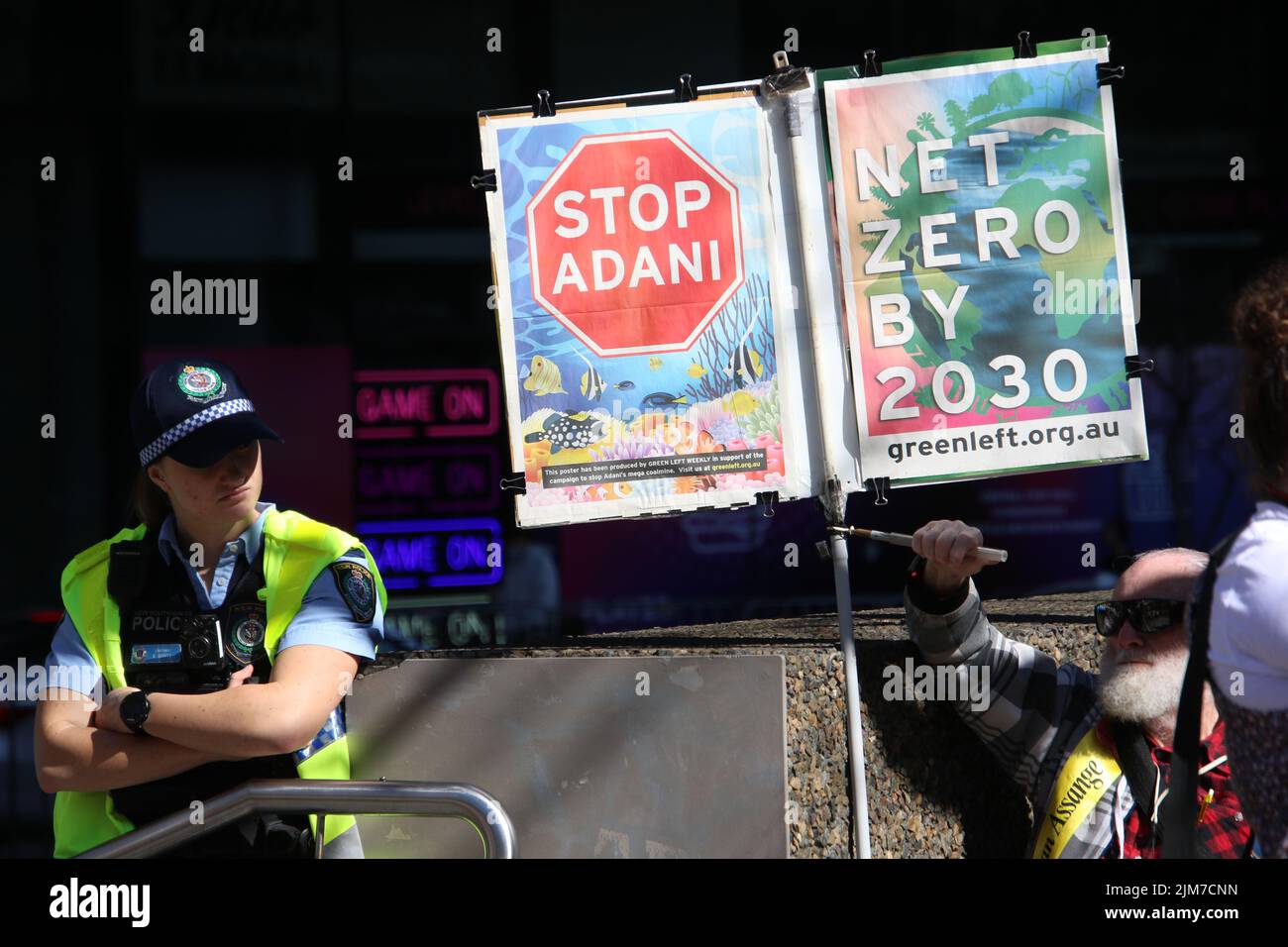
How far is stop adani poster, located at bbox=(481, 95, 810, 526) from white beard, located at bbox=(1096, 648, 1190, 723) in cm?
82

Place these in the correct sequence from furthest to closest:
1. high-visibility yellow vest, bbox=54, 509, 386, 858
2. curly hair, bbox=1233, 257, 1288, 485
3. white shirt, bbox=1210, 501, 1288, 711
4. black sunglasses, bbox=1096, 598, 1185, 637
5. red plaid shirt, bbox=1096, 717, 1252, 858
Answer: black sunglasses, bbox=1096, 598, 1185, 637, red plaid shirt, bbox=1096, 717, 1252, 858, high-visibility yellow vest, bbox=54, 509, 386, 858, curly hair, bbox=1233, 257, 1288, 485, white shirt, bbox=1210, 501, 1288, 711

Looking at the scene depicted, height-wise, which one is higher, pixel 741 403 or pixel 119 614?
pixel 741 403

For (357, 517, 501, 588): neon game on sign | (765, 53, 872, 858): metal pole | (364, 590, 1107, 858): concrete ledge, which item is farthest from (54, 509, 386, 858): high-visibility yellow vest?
(357, 517, 501, 588): neon game on sign

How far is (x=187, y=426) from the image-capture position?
2.47 m

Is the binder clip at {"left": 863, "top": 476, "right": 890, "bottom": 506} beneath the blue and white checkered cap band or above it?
beneath

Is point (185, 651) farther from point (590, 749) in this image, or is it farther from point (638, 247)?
point (638, 247)

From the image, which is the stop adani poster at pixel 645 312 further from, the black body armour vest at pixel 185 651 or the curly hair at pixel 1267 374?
the curly hair at pixel 1267 374

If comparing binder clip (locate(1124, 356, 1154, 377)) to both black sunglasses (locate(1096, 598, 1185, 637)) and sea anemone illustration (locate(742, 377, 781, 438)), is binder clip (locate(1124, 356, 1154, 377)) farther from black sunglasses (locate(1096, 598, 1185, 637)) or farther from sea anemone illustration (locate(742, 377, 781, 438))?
sea anemone illustration (locate(742, 377, 781, 438))

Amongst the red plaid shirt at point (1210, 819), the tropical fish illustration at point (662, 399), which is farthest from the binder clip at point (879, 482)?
the red plaid shirt at point (1210, 819)

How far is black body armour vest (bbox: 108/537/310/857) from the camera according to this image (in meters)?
2.42

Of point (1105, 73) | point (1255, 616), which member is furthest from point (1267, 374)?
point (1105, 73)

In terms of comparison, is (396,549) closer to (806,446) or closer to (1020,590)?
(1020,590)

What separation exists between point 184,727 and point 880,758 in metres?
1.59
